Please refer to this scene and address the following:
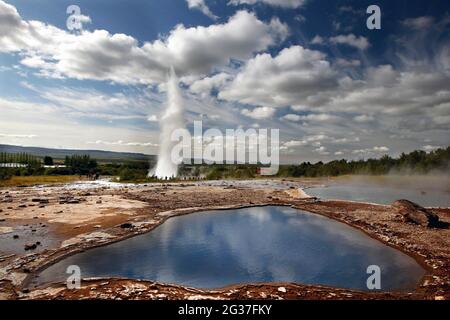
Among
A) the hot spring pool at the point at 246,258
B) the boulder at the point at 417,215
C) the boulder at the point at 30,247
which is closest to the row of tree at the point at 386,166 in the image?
the boulder at the point at 417,215

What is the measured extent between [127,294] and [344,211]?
27.2 meters

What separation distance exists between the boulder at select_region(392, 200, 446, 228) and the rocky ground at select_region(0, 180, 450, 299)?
0.24ft

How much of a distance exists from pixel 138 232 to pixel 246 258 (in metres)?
9.01

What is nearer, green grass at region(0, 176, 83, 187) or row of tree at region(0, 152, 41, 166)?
green grass at region(0, 176, 83, 187)

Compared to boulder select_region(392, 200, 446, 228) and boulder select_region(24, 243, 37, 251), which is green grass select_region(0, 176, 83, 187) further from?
boulder select_region(392, 200, 446, 228)

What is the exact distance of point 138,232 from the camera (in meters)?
22.5

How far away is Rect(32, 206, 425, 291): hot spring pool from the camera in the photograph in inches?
570

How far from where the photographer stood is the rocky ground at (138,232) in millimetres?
12305

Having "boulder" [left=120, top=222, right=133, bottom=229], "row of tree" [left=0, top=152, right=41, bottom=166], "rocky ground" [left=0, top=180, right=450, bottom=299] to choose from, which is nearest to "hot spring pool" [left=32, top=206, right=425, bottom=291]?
"rocky ground" [left=0, top=180, right=450, bottom=299]

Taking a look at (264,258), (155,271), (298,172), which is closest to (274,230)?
(264,258)

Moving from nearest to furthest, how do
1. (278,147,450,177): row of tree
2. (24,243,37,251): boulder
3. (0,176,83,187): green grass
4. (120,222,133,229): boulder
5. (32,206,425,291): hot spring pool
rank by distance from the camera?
(32,206,425,291): hot spring pool, (24,243,37,251): boulder, (120,222,133,229): boulder, (0,176,83,187): green grass, (278,147,450,177): row of tree

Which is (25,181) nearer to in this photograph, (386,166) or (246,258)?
(246,258)

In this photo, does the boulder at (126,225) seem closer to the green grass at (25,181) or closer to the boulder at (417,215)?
the boulder at (417,215)

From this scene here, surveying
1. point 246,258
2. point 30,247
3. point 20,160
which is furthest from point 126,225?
point 20,160
